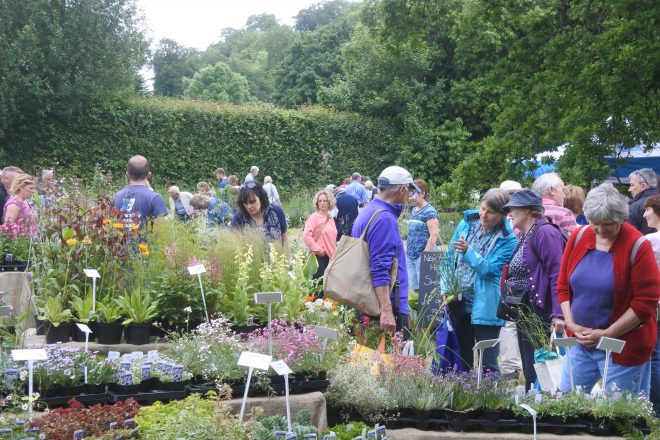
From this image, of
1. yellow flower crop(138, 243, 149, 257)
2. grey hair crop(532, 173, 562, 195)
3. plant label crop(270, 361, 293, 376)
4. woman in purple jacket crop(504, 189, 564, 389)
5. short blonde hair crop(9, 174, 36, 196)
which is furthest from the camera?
short blonde hair crop(9, 174, 36, 196)

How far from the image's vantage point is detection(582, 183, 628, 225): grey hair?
14.3 feet

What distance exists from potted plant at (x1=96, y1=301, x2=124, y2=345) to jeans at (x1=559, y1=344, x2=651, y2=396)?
2.82 m

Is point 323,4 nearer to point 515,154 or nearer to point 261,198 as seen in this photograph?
point 515,154

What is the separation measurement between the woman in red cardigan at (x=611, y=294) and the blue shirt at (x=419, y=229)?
171 inches

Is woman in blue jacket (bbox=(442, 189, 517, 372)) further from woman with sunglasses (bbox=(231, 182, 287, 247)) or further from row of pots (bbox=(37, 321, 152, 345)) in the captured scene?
row of pots (bbox=(37, 321, 152, 345))

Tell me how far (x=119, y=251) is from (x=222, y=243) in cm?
75

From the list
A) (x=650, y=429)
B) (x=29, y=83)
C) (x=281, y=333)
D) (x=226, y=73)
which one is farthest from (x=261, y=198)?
(x=226, y=73)

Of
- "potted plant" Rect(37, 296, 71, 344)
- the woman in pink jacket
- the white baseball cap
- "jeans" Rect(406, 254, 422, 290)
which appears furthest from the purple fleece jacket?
"jeans" Rect(406, 254, 422, 290)

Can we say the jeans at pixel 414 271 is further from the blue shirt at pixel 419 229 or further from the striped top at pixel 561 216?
the striped top at pixel 561 216

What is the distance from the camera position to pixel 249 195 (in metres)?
6.85

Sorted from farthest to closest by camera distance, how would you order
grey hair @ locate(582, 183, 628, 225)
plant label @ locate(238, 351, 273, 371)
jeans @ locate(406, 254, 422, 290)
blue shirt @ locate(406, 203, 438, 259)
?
1. jeans @ locate(406, 254, 422, 290)
2. blue shirt @ locate(406, 203, 438, 259)
3. grey hair @ locate(582, 183, 628, 225)
4. plant label @ locate(238, 351, 273, 371)

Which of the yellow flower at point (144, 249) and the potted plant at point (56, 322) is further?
the yellow flower at point (144, 249)

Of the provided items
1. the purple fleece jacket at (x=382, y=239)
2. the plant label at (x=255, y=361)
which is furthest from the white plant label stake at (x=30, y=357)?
the purple fleece jacket at (x=382, y=239)

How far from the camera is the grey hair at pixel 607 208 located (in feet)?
14.3
